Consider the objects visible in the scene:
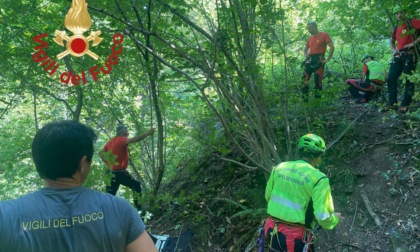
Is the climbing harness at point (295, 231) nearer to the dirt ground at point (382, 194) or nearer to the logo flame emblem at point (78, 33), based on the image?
the dirt ground at point (382, 194)

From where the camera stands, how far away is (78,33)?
5.77m

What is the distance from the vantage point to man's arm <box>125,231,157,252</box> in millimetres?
1825

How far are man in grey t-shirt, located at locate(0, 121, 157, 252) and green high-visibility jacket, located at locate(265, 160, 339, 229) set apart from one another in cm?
182

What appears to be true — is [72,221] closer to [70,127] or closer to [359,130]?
[70,127]

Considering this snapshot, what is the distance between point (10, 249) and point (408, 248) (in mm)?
4162

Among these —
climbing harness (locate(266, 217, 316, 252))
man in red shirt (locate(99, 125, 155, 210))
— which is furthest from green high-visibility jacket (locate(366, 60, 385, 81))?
climbing harness (locate(266, 217, 316, 252))

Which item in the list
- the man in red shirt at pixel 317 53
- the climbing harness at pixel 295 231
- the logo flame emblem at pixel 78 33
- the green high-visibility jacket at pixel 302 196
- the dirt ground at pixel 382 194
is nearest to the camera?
the green high-visibility jacket at pixel 302 196

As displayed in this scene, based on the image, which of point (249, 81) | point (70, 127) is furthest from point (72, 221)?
point (249, 81)

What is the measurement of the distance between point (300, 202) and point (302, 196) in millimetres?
56

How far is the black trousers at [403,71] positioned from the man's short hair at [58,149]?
5.82 meters

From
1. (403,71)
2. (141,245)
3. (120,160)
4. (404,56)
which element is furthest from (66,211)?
(403,71)

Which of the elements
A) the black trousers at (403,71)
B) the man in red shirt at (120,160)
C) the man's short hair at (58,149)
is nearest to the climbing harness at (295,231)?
the man's short hair at (58,149)

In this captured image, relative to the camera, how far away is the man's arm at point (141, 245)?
1825 mm

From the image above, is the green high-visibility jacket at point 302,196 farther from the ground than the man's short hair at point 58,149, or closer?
closer
